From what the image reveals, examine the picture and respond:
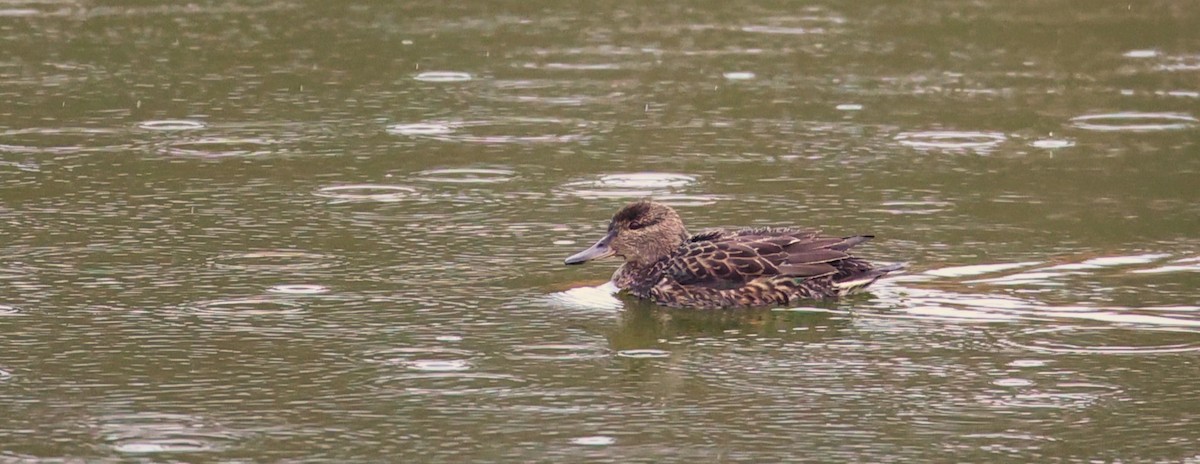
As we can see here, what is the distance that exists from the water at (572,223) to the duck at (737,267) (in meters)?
0.14

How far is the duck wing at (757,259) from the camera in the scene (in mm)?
8844

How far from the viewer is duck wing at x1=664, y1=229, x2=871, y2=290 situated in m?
8.84

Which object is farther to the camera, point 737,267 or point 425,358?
point 737,267

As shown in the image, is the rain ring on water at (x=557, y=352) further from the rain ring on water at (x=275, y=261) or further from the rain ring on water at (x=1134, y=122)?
the rain ring on water at (x=1134, y=122)

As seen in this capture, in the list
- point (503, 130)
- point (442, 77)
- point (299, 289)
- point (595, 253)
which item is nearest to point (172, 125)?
point (503, 130)

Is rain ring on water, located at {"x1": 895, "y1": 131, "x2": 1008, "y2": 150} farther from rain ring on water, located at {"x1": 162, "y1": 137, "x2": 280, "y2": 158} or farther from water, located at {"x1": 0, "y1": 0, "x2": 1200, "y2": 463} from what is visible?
rain ring on water, located at {"x1": 162, "y1": 137, "x2": 280, "y2": 158}

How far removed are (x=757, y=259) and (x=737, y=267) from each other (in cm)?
9

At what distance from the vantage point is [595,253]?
9133 mm

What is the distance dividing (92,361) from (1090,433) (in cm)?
348

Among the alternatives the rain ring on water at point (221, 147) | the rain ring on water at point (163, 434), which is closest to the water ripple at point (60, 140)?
the rain ring on water at point (221, 147)

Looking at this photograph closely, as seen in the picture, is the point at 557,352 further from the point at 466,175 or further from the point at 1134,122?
the point at 1134,122

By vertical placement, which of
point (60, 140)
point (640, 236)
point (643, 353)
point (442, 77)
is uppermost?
point (442, 77)

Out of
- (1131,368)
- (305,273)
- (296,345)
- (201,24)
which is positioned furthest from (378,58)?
(1131,368)

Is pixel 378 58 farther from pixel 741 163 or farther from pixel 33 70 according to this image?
pixel 741 163
